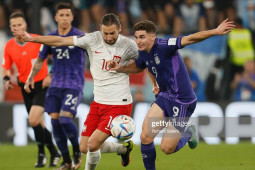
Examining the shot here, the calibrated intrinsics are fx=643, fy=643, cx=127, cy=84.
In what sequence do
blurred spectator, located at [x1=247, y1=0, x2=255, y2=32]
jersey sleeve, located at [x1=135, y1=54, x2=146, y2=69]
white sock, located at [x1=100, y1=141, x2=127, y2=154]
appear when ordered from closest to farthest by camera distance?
jersey sleeve, located at [x1=135, y1=54, x2=146, y2=69]
white sock, located at [x1=100, y1=141, x2=127, y2=154]
blurred spectator, located at [x1=247, y1=0, x2=255, y2=32]

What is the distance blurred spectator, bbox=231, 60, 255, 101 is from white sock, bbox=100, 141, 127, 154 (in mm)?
6030

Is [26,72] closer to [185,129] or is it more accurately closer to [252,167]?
[185,129]

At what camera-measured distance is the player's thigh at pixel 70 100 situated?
32.1 ft

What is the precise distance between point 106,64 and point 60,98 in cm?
151

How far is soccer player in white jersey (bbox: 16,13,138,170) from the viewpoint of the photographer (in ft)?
28.2

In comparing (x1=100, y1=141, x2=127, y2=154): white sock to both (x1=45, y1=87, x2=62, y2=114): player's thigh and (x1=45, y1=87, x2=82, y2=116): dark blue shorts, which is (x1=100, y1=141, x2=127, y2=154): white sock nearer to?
(x1=45, y1=87, x2=82, y2=116): dark blue shorts

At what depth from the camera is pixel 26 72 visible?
10.9 m

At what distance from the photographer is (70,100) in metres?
9.83

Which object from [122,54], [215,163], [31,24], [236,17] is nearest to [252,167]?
[215,163]

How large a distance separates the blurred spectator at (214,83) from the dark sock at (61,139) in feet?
18.7

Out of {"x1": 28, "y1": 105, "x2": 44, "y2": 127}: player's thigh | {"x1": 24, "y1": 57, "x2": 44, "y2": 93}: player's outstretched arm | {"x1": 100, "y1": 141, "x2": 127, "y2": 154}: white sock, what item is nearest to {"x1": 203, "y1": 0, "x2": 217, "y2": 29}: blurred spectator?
{"x1": 28, "y1": 105, "x2": 44, "y2": 127}: player's thigh

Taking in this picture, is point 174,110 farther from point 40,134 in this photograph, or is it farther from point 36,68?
point 40,134

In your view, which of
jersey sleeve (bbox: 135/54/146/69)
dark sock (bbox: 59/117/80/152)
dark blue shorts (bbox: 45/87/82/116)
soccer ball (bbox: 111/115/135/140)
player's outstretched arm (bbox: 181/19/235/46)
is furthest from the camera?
dark blue shorts (bbox: 45/87/82/116)

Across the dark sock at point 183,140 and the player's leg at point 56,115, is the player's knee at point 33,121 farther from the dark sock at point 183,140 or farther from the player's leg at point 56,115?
the dark sock at point 183,140
